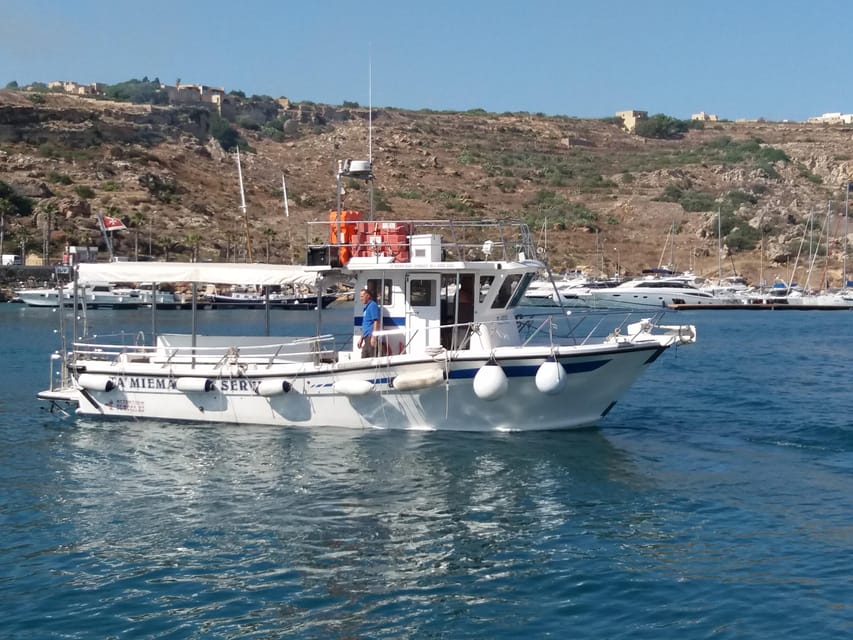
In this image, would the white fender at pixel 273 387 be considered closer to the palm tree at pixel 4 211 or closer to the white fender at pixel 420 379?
the white fender at pixel 420 379

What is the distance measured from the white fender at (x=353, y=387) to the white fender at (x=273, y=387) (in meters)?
1.03

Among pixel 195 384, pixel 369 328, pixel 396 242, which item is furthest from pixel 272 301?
pixel 369 328

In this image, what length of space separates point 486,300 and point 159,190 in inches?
2925

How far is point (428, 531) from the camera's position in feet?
43.4

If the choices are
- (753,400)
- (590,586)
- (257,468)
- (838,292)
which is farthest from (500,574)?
(838,292)

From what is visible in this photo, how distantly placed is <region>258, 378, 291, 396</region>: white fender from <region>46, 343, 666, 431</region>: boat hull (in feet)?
0.06

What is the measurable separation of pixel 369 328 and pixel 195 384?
359cm

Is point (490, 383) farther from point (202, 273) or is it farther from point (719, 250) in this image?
point (719, 250)

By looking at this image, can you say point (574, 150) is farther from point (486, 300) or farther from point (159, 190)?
point (486, 300)

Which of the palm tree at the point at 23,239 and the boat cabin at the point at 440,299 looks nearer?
the boat cabin at the point at 440,299

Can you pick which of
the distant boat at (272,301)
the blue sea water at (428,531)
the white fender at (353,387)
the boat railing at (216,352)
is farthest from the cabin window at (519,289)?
the distant boat at (272,301)

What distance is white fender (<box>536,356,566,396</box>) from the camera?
1700cm

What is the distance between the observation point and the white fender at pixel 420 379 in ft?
57.3

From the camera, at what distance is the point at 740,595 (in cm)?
1111
